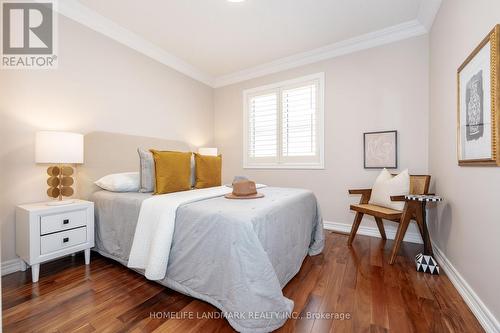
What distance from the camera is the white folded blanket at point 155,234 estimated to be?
163 centimetres

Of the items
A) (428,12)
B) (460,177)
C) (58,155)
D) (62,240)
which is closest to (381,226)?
(460,177)

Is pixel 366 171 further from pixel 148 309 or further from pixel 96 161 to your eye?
pixel 96 161

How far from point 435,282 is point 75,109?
3.71 meters

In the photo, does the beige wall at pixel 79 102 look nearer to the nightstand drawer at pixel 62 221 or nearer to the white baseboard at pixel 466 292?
the nightstand drawer at pixel 62 221

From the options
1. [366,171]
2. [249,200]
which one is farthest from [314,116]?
[249,200]

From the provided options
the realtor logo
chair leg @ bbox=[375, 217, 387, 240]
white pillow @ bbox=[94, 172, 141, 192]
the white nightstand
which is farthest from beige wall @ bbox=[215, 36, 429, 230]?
the realtor logo

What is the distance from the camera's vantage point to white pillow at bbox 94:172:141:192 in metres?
2.35

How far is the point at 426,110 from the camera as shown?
2.70 metres

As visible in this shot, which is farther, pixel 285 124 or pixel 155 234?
pixel 285 124

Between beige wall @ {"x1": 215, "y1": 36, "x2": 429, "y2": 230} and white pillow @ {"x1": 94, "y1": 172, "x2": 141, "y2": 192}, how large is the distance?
2084 millimetres

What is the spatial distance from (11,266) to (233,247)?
2116mm

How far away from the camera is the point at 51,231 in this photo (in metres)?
1.93

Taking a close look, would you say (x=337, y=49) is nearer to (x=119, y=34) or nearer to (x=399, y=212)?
Answer: (x=399, y=212)

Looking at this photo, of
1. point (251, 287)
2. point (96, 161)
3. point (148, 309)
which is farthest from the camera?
point (96, 161)
